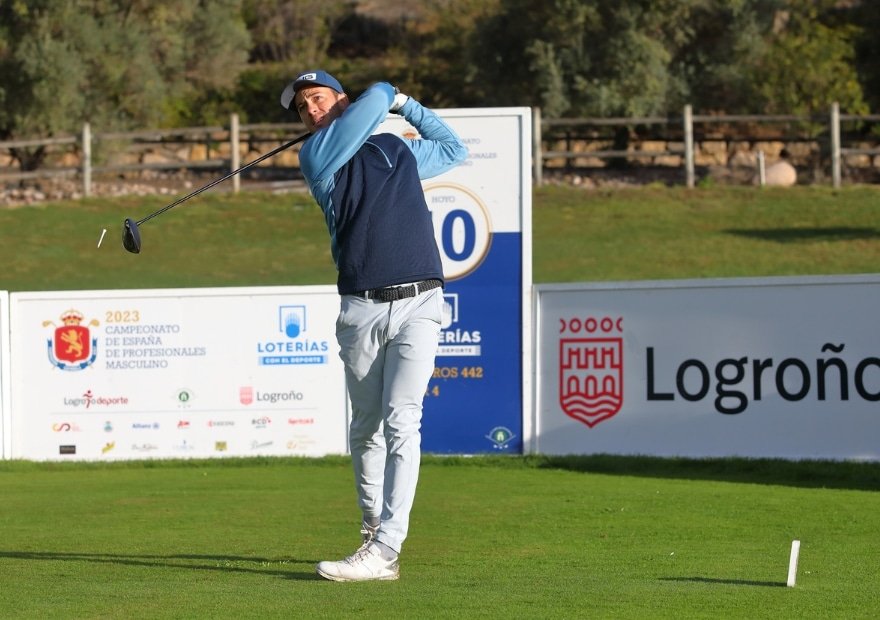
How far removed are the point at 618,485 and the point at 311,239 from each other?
16680 millimetres

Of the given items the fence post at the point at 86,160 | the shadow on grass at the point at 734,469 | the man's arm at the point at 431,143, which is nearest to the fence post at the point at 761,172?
the fence post at the point at 86,160

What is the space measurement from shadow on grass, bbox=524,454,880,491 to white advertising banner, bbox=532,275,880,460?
14 centimetres

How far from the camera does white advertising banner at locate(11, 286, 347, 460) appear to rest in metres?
12.1

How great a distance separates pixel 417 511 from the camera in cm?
834

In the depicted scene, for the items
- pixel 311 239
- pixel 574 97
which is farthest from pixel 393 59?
pixel 311 239

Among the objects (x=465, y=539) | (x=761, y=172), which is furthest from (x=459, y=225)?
(x=761, y=172)

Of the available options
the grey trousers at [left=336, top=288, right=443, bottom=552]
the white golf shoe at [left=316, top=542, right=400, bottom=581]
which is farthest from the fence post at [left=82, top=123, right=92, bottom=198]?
the white golf shoe at [left=316, top=542, right=400, bottom=581]

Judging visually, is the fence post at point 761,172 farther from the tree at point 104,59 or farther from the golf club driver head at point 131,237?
the golf club driver head at point 131,237

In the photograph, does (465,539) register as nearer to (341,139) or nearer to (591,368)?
(341,139)

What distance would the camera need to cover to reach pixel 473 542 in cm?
695

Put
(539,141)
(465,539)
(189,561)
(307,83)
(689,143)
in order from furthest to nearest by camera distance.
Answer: (689,143), (539,141), (465,539), (189,561), (307,83)

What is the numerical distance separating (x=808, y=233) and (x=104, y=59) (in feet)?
55.2

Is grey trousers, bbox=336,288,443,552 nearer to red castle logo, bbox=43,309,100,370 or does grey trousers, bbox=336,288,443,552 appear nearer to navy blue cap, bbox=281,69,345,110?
navy blue cap, bbox=281,69,345,110

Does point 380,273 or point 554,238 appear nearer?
point 380,273
